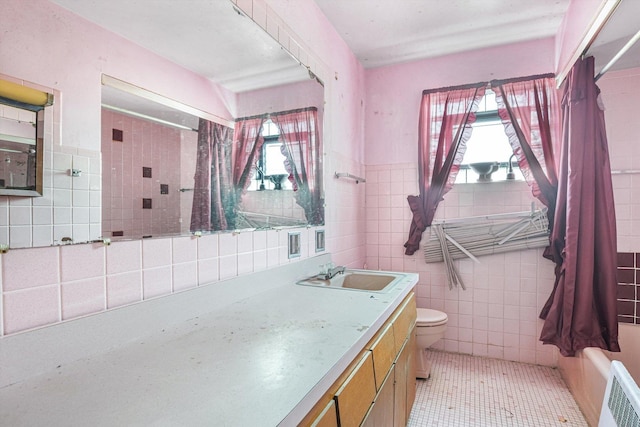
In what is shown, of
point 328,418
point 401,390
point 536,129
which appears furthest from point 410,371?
point 536,129

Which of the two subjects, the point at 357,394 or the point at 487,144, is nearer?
the point at 357,394

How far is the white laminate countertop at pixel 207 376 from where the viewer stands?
637 mm

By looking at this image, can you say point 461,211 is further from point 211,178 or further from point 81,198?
point 81,198

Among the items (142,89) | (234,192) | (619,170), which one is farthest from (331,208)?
(619,170)

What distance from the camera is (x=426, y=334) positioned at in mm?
2266

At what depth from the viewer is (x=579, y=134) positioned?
2059mm

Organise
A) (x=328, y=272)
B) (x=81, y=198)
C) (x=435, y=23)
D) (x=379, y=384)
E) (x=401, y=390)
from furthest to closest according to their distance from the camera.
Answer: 1. (x=435, y=23)
2. (x=328, y=272)
3. (x=401, y=390)
4. (x=379, y=384)
5. (x=81, y=198)

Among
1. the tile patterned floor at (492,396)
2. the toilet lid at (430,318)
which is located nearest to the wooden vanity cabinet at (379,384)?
the tile patterned floor at (492,396)

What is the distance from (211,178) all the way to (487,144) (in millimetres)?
2314

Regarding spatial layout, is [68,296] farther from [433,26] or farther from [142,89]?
[433,26]

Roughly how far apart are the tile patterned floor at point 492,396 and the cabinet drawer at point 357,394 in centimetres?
105

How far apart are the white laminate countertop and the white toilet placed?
3.92 ft

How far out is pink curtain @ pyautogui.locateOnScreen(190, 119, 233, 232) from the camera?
1296 millimetres

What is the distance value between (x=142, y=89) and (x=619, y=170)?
2.97 m
